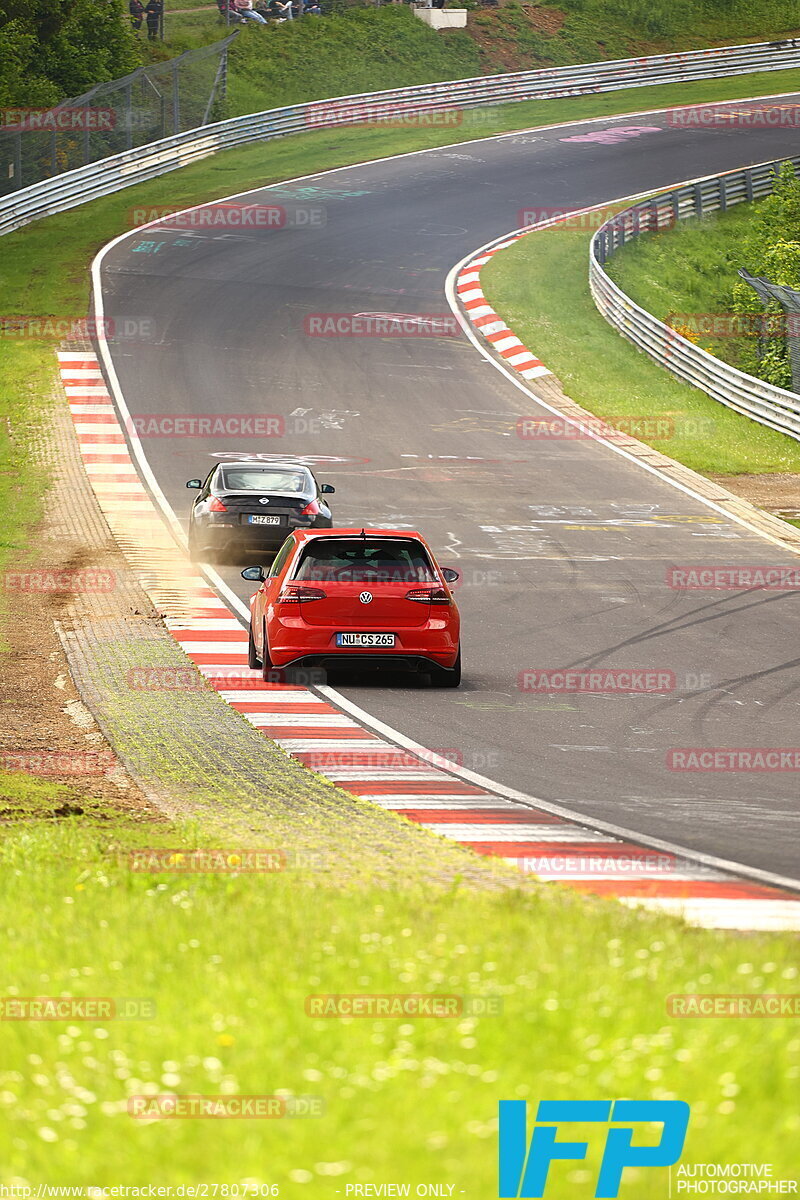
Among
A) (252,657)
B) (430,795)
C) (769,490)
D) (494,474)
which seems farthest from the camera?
(494,474)

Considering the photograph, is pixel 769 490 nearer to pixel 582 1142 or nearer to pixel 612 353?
pixel 612 353

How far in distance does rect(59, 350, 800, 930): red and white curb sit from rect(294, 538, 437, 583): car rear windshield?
1.21m

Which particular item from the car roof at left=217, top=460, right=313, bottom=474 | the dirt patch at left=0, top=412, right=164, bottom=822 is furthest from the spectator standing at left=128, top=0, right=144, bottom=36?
the dirt patch at left=0, top=412, right=164, bottom=822

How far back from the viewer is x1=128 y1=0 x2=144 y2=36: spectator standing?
65.8 m

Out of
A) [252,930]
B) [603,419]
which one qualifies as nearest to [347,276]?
[603,419]

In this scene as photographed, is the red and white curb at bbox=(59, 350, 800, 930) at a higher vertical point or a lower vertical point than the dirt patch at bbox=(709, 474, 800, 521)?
higher

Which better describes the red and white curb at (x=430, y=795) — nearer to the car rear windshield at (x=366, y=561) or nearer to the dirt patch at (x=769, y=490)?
the car rear windshield at (x=366, y=561)

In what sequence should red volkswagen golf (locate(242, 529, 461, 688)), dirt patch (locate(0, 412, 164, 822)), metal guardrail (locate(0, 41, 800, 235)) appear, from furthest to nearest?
metal guardrail (locate(0, 41, 800, 235)) < red volkswagen golf (locate(242, 529, 461, 688)) < dirt patch (locate(0, 412, 164, 822))

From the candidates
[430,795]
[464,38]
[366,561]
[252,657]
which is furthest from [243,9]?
[430,795]

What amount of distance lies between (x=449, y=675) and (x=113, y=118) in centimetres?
4071

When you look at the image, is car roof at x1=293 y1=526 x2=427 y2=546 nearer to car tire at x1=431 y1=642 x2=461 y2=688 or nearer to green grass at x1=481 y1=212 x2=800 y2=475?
car tire at x1=431 y1=642 x2=461 y2=688

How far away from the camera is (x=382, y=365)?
3778cm

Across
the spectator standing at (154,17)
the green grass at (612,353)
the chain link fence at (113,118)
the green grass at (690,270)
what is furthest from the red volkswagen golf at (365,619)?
the spectator standing at (154,17)

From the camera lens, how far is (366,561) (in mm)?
15797
